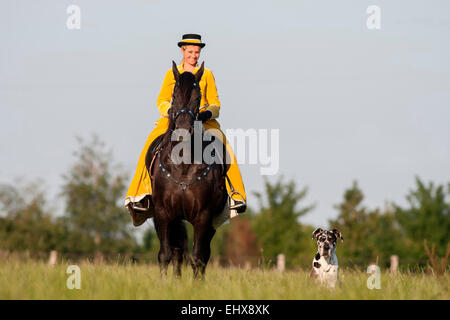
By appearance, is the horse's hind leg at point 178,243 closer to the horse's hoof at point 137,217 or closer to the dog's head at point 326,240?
the horse's hoof at point 137,217

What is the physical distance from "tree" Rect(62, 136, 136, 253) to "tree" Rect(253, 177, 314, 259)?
52.0 feet

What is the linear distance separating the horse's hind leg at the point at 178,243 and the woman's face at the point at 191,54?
2.71 meters

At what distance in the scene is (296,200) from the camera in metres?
41.5

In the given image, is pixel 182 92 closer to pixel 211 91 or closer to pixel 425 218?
pixel 211 91

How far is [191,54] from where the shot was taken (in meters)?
9.66

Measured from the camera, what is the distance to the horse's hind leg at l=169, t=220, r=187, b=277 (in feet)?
31.3

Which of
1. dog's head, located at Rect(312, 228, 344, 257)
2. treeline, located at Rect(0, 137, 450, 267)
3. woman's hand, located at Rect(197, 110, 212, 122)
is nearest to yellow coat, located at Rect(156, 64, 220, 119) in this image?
woman's hand, located at Rect(197, 110, 212, 122)

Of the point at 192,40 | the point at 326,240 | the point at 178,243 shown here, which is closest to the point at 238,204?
the point at 178,243

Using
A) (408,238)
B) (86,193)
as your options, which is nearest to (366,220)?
(408,238)

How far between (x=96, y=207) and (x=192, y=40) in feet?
Answer: 146

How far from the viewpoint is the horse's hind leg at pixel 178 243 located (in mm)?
9531

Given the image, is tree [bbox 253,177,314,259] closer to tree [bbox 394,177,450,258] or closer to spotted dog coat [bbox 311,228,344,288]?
tree [bbox 394,177,450,258]
